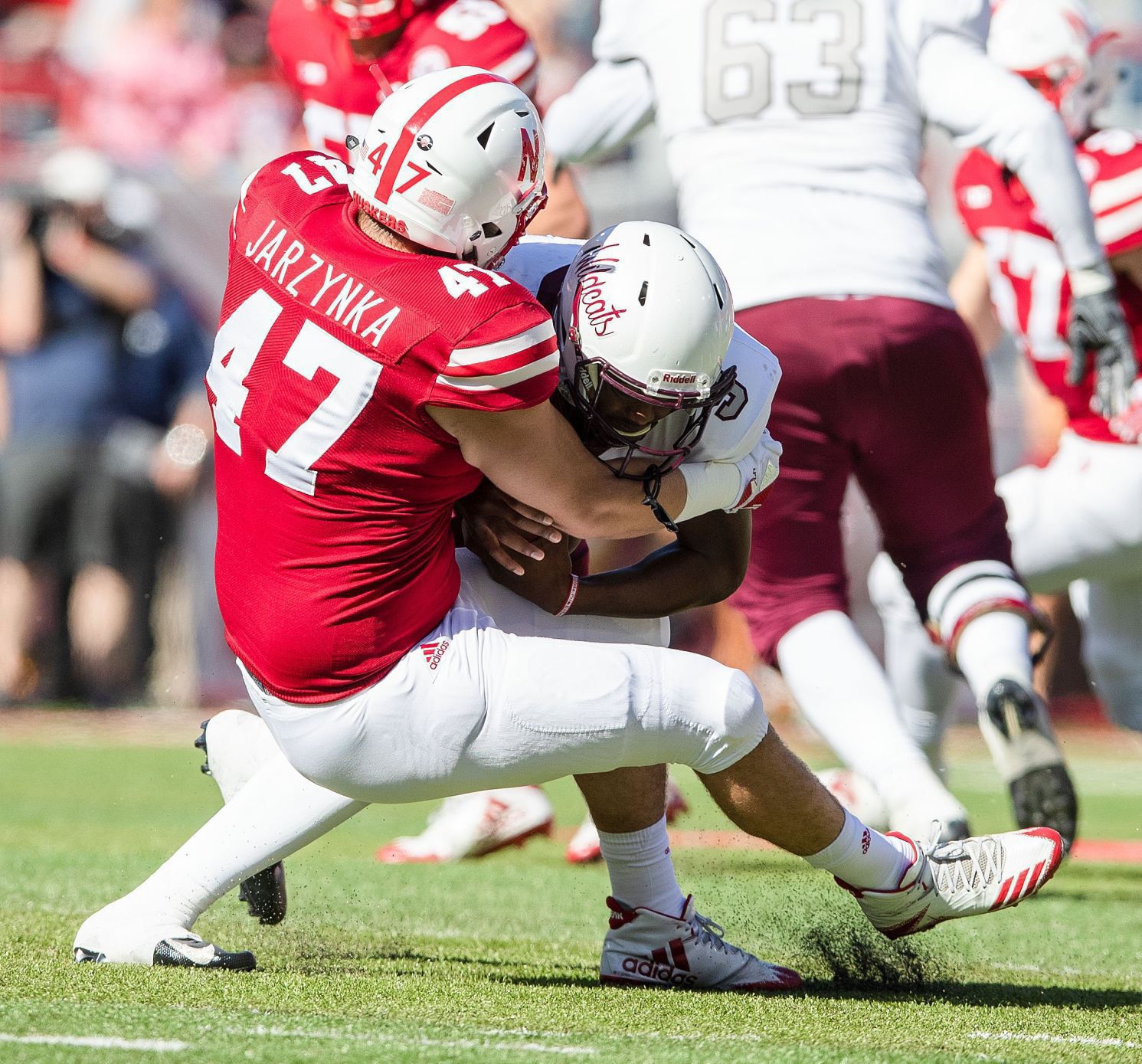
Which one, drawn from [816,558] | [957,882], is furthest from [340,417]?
[816,558]

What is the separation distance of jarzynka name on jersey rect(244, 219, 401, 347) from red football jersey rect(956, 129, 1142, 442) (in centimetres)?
263

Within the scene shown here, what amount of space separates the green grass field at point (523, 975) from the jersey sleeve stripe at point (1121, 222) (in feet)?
5.61

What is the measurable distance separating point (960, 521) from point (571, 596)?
1315 millimetres

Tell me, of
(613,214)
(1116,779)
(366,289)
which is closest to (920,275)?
(366,289)

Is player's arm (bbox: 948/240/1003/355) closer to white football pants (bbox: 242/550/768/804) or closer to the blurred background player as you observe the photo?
the blurred background player

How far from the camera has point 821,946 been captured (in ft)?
10.6

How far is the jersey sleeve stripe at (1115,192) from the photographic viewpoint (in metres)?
4.73

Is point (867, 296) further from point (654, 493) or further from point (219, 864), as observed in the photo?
point (219, 864)

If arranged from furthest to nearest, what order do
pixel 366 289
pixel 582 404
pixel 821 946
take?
pixel 821 946, pixel 582 404, pixel 366 289

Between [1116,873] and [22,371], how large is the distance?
20.0ft

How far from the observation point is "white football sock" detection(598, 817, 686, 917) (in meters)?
3.03

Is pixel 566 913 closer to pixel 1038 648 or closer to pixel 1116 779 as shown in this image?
pixel 1038 648

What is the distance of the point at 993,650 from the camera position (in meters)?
3.76

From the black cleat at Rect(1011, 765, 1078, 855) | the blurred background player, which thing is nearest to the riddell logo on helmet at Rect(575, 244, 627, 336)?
the black cleat at Rect(1011, 765, 1078, 855)
